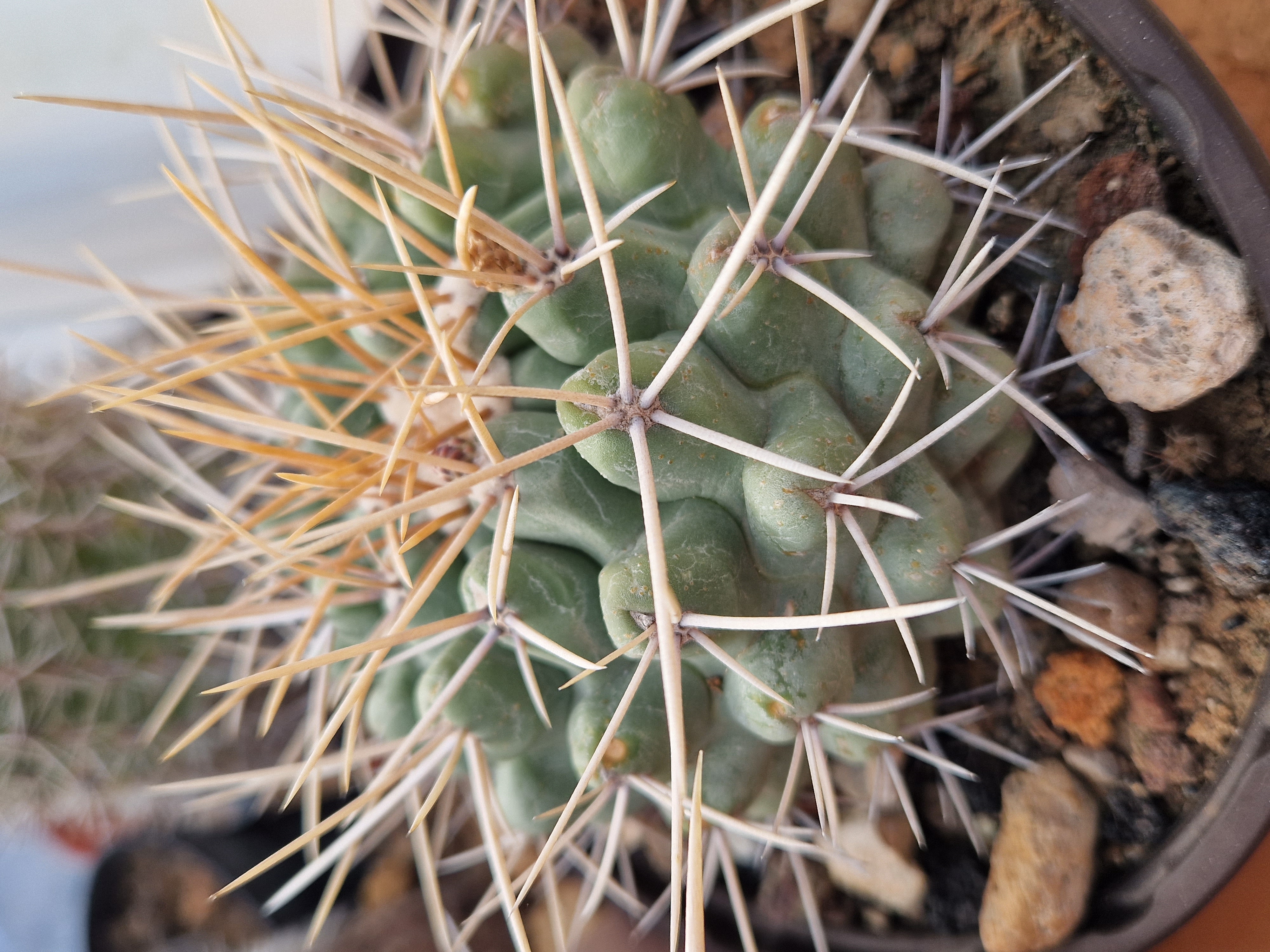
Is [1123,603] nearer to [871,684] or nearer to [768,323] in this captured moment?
[871,684]

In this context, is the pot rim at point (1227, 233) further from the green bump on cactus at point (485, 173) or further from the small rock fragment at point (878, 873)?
the green bump on cactus at point (485, 173)

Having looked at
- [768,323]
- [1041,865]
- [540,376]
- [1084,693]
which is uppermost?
[768,323]

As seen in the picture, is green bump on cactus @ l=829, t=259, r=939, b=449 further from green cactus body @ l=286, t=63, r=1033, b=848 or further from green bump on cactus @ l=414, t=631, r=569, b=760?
green bump on cactus @ l=414, t=631, r=569, b=760

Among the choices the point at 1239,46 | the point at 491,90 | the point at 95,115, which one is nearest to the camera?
the point at 1239,46

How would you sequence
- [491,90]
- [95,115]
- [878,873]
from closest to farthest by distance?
[491,90] < [878,873] < [95,115]

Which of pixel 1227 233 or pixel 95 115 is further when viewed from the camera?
pixel 95 115

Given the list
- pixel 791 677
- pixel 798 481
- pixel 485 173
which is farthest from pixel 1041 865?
pixel 485 173

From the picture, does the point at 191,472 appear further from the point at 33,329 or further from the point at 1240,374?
the point at 1240,374

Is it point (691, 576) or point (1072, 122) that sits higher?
point (1072, 122)
